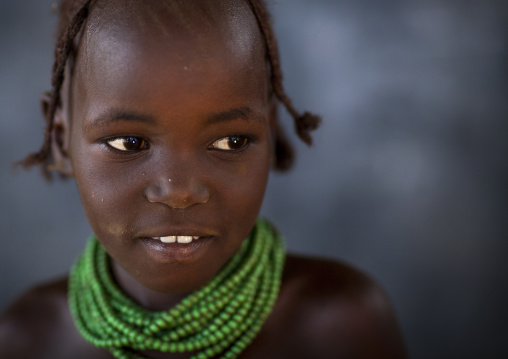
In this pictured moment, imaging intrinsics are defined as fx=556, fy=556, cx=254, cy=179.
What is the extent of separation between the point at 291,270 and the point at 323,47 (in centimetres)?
61

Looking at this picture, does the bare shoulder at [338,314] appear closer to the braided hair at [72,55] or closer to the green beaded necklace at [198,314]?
the green beaded necklace at [198,314]

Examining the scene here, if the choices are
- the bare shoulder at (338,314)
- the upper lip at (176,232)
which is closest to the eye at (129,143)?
the upper lip at (176,232)

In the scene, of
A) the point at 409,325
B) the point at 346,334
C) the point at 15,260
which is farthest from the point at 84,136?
the point at 409,325

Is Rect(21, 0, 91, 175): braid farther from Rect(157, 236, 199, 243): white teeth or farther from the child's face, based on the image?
Rect(157, 236, 199, 243): white teeth

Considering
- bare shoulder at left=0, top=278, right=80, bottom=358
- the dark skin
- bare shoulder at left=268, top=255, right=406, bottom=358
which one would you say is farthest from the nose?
bare shoulder at left=0, top=278, right=80, bottom=358

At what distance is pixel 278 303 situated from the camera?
3.16 feet

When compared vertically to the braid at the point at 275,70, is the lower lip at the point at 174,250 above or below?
below

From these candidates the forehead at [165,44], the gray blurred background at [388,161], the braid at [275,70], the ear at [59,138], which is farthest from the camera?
the gray blurred background at [388,161]

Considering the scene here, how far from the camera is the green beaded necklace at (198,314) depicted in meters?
0.84

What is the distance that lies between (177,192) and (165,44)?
0.18 meters

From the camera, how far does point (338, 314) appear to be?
96 centimetres

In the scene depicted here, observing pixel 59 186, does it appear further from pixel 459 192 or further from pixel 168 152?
pixel 459 192

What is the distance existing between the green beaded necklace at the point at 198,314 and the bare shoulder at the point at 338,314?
61 mm

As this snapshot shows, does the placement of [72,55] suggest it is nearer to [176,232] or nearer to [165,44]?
[165,44]
